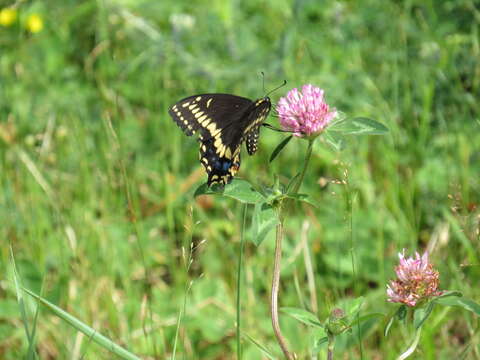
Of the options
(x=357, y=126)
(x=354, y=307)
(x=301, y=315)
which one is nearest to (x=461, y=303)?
(x=354, y=307)

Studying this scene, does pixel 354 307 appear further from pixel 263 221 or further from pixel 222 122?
pixel 222 122

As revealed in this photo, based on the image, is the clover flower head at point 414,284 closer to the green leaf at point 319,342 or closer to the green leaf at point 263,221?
the green leaf at point 319,342

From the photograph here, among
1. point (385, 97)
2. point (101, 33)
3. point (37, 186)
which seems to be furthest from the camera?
point (101, 33)

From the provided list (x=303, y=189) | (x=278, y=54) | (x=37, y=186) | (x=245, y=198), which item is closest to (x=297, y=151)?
(x=303, y=189)

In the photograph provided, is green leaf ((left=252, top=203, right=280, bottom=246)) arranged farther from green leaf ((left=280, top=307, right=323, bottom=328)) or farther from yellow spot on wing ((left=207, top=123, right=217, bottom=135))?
yellow spot on wing ((left=207, top=123, right=217, bottom=135))

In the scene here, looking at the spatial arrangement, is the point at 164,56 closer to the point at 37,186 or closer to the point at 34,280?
the point at 37,186

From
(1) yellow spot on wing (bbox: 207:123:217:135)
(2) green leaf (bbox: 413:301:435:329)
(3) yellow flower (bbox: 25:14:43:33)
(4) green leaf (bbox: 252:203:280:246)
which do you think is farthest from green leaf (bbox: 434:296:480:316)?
(3) yellow flower (bbox: 25:14:43:33)

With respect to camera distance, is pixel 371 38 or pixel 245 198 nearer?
pixel 245 198

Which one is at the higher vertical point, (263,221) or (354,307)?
(263,221)
